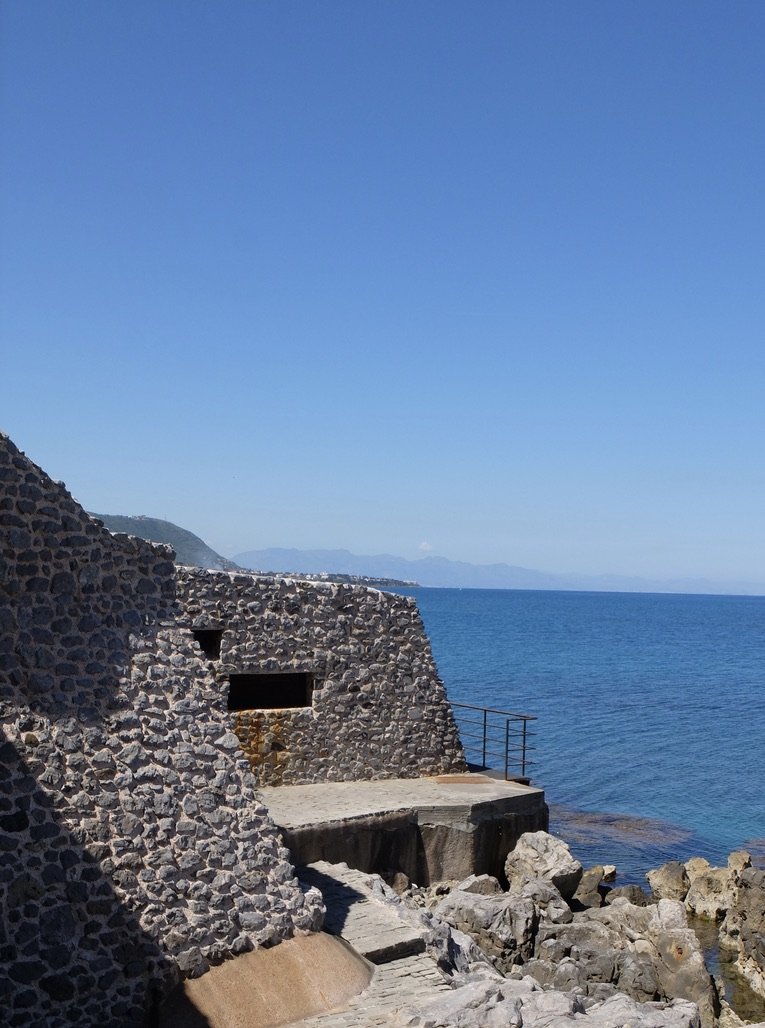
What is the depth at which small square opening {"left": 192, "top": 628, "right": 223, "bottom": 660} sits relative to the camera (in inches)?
691

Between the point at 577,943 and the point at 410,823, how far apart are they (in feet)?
11.0

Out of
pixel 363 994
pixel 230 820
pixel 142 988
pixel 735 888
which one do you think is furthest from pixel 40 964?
pixel 735 888

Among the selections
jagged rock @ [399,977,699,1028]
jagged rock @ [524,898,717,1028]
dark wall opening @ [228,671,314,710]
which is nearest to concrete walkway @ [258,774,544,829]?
dark wall opening @ [228,671,314,710]

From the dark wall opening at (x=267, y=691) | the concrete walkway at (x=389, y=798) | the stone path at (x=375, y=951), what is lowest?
the stone path at (x=375, y=951)

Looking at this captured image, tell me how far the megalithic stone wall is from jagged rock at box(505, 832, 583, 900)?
24.0 ft

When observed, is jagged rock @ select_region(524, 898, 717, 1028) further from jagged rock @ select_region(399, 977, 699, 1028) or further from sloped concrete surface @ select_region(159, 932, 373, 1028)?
sloped concrete surface @ select_region(159, 932, 373, 1028)

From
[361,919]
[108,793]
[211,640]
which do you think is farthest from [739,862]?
[108,793]

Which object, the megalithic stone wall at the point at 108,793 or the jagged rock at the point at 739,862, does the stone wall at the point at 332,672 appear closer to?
the megalithic stone wall at the point at 108,793

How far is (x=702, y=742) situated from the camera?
45.2 m

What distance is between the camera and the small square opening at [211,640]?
17.6m

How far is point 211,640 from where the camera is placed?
17.7 metres

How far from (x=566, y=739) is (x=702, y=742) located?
6.78 metres

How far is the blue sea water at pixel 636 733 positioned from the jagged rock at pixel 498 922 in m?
9.56

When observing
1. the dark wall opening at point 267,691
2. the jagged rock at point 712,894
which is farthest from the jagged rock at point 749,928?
the dark wall opening at point 267,691
